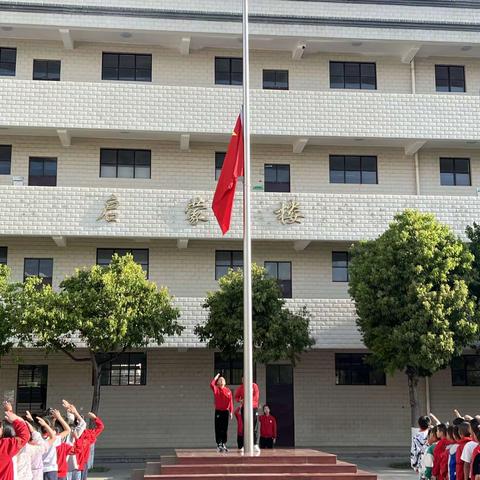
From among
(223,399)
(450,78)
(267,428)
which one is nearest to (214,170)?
(450,78)

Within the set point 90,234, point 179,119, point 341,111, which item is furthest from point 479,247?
point 90,234

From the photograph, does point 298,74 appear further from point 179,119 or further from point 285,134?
point 179,119

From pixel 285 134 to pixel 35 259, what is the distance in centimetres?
846

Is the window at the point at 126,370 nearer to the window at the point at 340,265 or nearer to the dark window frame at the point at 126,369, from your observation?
the dark window frame at the point at 126,369

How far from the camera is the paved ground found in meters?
16.6

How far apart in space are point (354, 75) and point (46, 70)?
32.8 ft

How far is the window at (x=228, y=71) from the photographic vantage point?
2391 cm

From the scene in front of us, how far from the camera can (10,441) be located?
25.4 feet

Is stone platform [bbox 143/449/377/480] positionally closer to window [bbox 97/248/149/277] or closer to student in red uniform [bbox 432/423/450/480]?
student in red uniform [bbox 432/423/450/480]

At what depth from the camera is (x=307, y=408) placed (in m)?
22.5

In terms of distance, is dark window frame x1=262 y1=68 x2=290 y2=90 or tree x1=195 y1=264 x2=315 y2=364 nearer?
tree x1=195 y1=264 x2=315 y2=364

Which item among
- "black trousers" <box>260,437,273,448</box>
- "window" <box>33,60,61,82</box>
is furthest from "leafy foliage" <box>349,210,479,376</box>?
"window" <box>33,60,61,82</box>

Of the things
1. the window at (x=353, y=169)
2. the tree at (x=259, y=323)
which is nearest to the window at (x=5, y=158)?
the tree at (x=259, y=323)

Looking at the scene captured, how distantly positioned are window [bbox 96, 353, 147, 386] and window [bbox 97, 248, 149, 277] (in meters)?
2.71
